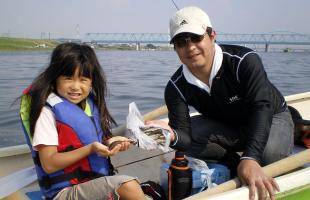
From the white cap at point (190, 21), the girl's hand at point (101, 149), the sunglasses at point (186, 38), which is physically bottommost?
the girl's hand at point (101, 149)

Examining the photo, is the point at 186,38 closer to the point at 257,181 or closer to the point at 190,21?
the point at 190,21

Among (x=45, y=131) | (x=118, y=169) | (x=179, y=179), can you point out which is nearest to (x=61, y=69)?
(x=45, y=131)

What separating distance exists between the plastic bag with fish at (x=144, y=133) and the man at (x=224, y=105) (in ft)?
0.87

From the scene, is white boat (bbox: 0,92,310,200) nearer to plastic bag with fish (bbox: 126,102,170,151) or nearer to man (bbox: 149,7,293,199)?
man (bbox: 149,7,293,199)

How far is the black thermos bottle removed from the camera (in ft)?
8.28

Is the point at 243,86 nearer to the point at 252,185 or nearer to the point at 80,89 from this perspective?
the point at 252,185

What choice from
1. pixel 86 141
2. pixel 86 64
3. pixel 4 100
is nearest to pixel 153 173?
pixel 86 141

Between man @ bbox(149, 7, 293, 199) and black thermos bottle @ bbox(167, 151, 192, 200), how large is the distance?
0.89ft

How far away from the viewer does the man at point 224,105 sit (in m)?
2.47

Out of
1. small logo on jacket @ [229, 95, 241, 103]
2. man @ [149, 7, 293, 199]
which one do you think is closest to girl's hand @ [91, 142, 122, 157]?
man @ [149, 7, 293, 199]

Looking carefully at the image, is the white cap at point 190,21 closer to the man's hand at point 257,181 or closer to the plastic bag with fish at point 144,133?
the plastic bag with fish at point 144,133

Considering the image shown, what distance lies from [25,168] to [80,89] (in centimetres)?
132

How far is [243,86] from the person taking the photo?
273 cm

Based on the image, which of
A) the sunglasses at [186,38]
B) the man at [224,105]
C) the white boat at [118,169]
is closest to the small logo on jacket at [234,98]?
the man at [224,105]
